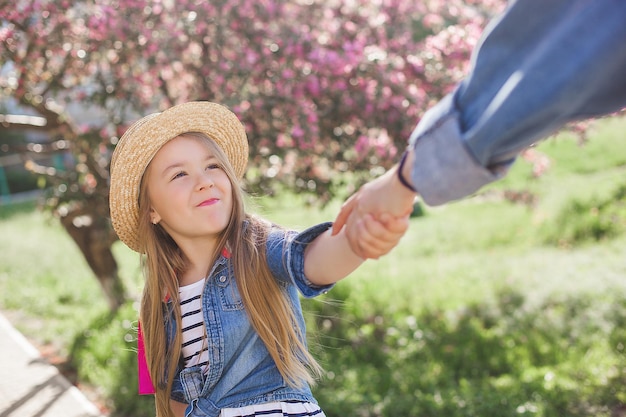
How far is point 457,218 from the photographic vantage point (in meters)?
9.45

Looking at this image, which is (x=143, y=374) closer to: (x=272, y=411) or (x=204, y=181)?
(x=272, y=411)

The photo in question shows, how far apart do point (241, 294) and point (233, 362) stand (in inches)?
7.8

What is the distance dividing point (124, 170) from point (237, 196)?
38 cm

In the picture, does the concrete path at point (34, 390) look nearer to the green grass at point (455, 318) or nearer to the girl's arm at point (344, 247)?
the green grass at point (455, 318)

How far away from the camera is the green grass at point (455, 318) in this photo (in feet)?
12.3

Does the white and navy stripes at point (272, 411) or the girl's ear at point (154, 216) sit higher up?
the girl's ear at point (154, 216)

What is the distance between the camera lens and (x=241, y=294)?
1.92 m

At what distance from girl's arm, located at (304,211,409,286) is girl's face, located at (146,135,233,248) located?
430 mm

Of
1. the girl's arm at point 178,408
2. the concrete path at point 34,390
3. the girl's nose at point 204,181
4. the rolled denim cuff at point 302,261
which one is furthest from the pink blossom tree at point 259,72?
the rolled denim cuff at point 302,261

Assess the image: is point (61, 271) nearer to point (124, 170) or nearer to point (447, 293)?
point (447, 293)

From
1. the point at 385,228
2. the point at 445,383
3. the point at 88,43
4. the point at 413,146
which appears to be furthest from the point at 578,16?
the point at 88,43

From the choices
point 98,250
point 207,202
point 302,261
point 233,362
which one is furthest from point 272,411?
point 98,250

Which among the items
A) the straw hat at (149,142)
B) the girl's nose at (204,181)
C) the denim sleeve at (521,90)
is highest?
the straw hat at (149,142)

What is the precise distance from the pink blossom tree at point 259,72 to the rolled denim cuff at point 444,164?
2897 mm
